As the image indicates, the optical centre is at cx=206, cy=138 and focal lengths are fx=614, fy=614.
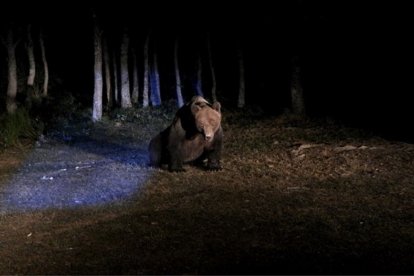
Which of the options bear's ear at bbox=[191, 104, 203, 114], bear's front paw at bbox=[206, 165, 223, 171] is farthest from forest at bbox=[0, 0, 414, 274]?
bear's ear at bbox=[191, 104, 203, 114]

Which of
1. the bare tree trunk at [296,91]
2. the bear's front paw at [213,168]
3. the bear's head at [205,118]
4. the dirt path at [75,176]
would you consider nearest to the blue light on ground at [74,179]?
the dirt path at [75,176]

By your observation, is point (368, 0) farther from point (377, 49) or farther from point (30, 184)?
point (30, 184)

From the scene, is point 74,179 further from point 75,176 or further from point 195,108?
point 195,108

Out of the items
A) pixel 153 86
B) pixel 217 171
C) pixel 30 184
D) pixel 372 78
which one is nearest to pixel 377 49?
pixel 372 78

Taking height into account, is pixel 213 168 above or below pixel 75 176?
above

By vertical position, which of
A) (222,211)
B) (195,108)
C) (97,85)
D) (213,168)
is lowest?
(222,211)

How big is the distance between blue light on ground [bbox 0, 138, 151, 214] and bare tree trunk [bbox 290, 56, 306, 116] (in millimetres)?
6381

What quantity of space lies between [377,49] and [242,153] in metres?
10.3

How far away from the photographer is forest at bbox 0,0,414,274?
22.6 feet

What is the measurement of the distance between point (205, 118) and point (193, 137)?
2.25ft

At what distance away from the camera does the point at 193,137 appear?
439 inches

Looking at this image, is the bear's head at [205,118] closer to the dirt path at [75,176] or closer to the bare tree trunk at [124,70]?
the dirt path at [75,176]

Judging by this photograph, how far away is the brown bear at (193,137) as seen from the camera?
1063 centimetres

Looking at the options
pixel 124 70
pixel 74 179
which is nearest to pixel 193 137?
pixel 74 179
